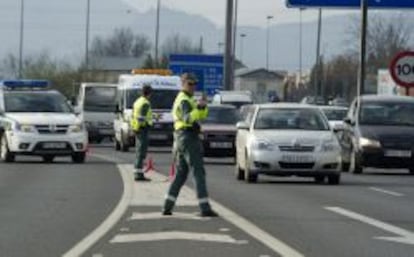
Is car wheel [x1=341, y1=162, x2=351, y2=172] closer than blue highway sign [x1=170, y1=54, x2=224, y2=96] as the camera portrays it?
Yes

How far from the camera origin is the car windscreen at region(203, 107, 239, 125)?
3594 cm

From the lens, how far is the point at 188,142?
1677cm

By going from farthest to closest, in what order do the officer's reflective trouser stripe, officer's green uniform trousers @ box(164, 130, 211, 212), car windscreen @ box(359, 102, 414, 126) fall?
car windscreen @ box(359, 102, 414, 126), the officer's reflective trouser stripe, officer's green uniform trousers @ box(164, 130, 211, 212)

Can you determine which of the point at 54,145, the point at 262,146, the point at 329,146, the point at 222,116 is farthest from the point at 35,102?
the point at 329,146

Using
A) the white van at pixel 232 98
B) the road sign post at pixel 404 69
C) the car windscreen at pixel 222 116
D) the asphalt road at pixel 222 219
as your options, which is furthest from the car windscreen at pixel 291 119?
the white van at pixel 232 98

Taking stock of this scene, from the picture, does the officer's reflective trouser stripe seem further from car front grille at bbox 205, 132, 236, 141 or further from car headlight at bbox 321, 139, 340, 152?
car front grille at bbox 205, 132, 236, 141

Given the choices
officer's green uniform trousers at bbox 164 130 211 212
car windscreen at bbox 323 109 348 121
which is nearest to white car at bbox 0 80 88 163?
car windscreen at bbox 323 109 348 121

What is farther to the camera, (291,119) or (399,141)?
(399,141)

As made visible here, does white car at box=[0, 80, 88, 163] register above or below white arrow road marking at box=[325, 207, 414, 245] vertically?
above

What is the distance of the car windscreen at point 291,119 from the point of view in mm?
25297

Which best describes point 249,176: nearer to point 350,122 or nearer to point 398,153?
point 398,153

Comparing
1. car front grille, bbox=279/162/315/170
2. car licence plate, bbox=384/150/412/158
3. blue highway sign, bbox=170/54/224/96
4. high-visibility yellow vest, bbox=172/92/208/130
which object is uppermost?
blue highway sign, bbox=170/54/224/96

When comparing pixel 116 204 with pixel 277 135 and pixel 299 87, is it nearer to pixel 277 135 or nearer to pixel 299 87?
pixel 277 135

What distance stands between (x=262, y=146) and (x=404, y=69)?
32.6 ft
